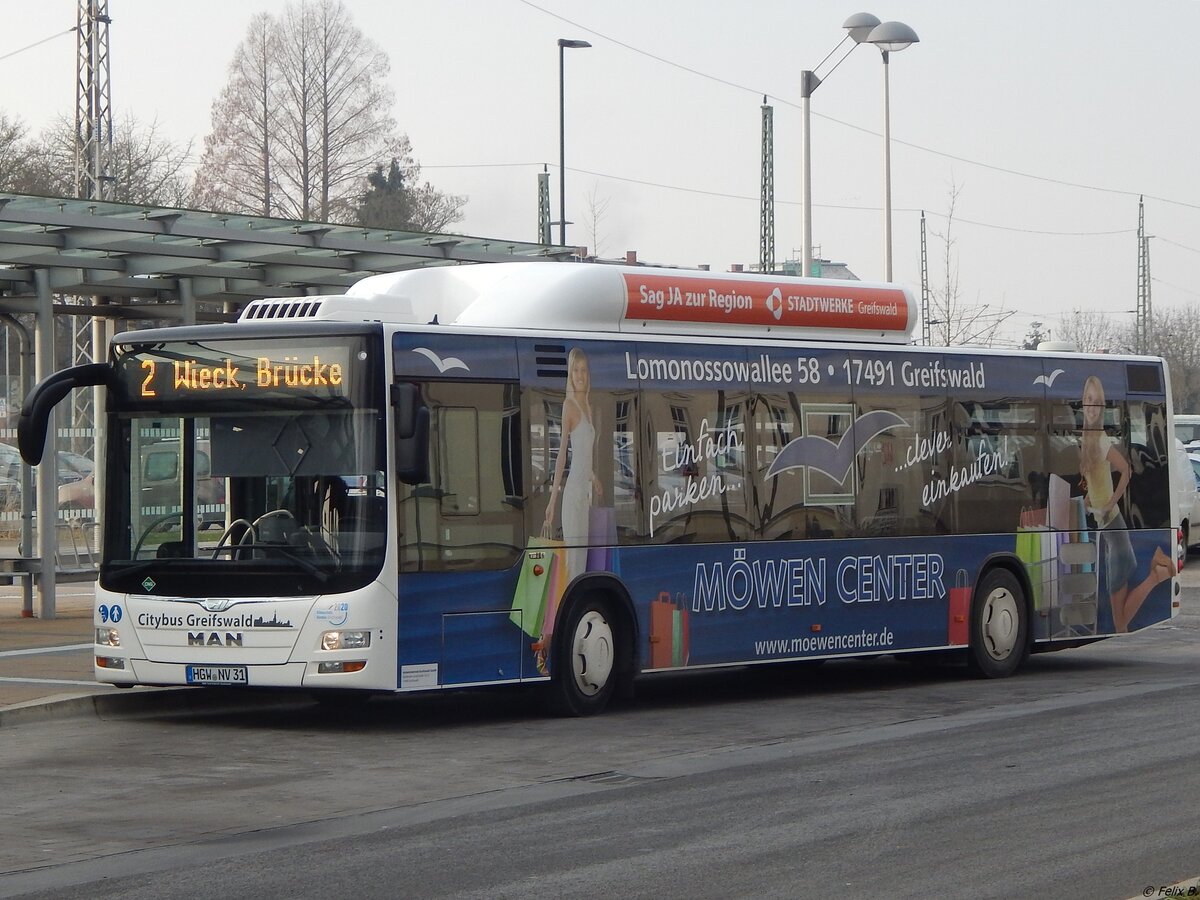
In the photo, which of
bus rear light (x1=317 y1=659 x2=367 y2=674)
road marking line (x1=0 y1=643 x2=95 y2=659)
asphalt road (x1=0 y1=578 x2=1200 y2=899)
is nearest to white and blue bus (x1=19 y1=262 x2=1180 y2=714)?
bus rear light (x1=317 y1=659 x2=367 y2=674)

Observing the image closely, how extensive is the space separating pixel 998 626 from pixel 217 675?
23.5ft

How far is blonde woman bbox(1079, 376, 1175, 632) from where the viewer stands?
1744cm

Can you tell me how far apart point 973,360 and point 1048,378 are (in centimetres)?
97

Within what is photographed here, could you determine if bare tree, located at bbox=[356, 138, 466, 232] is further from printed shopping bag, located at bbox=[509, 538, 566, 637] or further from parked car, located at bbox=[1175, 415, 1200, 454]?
printed shopping bag, located at bbox=[509, 538, 566, 637]

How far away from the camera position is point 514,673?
13.1 metres

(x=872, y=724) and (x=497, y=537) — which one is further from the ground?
(x=497, y=537)

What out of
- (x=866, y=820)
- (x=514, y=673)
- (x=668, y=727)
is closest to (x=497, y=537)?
(x=514, y=673)

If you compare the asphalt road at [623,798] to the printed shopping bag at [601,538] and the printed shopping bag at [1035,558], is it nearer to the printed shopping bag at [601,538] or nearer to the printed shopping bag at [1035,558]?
the printed shopping bag at [601,538]

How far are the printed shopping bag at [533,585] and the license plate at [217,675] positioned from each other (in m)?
1.80

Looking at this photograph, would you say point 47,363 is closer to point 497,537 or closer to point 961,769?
point 497,537

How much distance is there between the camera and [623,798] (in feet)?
32.9

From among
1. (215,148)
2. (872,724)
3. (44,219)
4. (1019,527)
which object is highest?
(215,148)

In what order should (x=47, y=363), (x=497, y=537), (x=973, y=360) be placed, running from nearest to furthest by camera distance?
(x=497, y=537)
(x=973, y=360)
(x=47, y=363)

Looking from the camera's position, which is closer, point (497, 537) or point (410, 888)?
point (410, 888)
